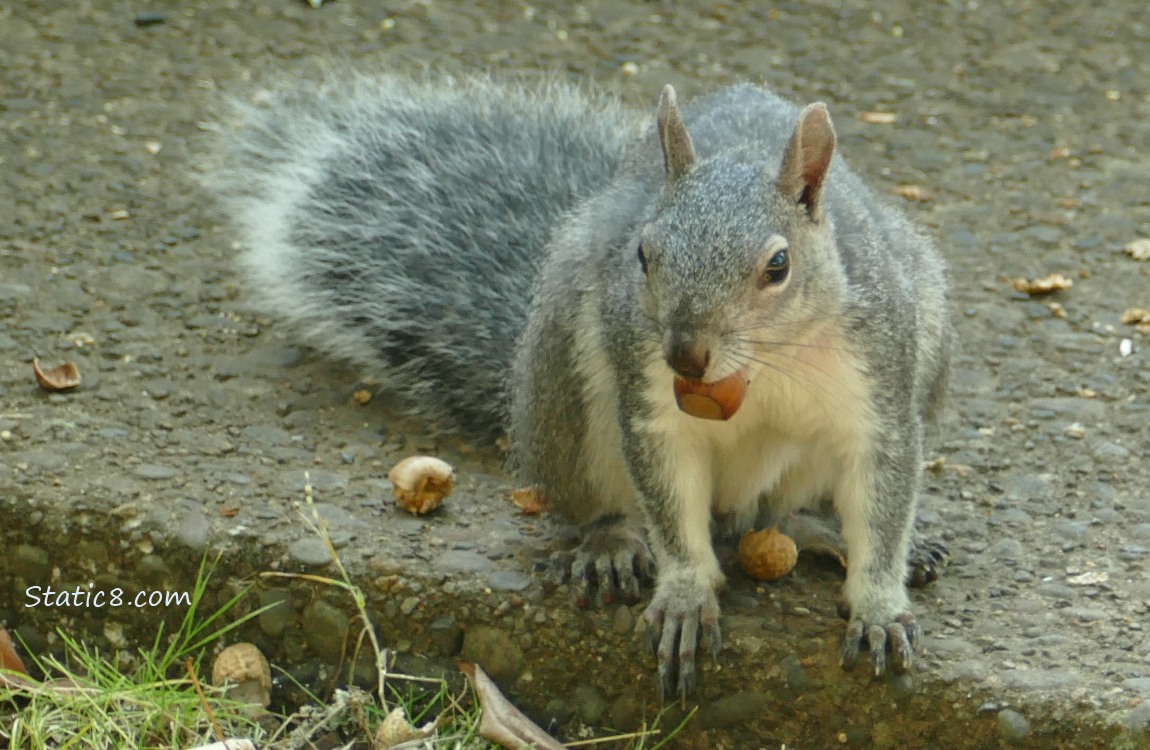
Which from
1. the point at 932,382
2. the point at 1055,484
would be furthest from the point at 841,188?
the point at 1055,484

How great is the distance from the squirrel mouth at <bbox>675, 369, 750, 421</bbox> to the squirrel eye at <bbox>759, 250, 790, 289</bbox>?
4.4 inches

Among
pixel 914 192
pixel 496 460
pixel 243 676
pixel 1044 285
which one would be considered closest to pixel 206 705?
pixel 243 676

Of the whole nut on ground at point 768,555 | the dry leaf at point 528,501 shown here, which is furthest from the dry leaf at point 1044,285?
the dry leaf at point 528,501

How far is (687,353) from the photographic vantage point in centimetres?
168

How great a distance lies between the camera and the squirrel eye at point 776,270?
5.77ft

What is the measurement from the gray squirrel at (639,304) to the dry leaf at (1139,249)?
97cm

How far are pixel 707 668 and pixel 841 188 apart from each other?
2.25 feet

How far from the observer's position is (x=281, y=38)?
157 inches

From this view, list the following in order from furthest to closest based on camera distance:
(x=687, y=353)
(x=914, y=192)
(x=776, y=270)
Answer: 1. (x=914, y=192)
2. (x=776, y=270)
3. (x=687, y=353)

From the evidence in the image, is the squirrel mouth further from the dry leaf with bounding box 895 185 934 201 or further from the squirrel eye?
the dry leaf with bounding box 895 185 934 201

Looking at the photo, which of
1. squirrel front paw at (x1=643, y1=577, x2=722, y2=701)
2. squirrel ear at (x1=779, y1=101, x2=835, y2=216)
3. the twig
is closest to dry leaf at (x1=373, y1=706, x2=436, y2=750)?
the twig

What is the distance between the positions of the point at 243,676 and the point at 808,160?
1.06 m

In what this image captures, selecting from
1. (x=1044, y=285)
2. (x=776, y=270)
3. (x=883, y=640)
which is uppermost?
(x=776, y=270)

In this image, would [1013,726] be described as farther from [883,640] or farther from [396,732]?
[396,732]
